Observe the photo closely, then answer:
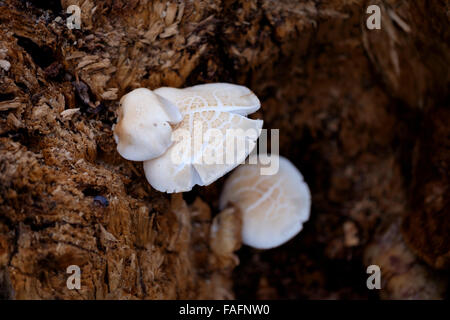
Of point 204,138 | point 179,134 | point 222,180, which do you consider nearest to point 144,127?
point 179,134

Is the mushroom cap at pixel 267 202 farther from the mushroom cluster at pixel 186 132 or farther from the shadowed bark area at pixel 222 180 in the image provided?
the mushroom cluster at pixel 186 132

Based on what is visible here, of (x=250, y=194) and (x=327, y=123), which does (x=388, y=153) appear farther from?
(x=250, y=194)

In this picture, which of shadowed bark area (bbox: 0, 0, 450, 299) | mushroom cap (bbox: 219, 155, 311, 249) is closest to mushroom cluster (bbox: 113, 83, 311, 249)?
shadowed bark area (bbox: 0, 0, 450, 299)

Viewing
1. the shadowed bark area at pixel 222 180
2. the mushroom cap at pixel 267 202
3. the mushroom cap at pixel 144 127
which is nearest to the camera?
the shadowed bark area at pixel 222 180

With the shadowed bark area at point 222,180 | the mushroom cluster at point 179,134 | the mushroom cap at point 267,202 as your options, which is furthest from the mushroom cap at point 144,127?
the mushroom cap at point 267,202

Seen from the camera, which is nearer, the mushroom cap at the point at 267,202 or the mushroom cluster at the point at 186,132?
the mushroom cluster at the point at 186,132

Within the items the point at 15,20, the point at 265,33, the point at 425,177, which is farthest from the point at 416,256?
the point at 15,20

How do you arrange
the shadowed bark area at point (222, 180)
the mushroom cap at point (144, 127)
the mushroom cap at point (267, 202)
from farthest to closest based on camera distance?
the mushroom cap at point (267, 202) < the mushroom cap at point (144, 127) < the shadowed bark area at point (222, 180)
